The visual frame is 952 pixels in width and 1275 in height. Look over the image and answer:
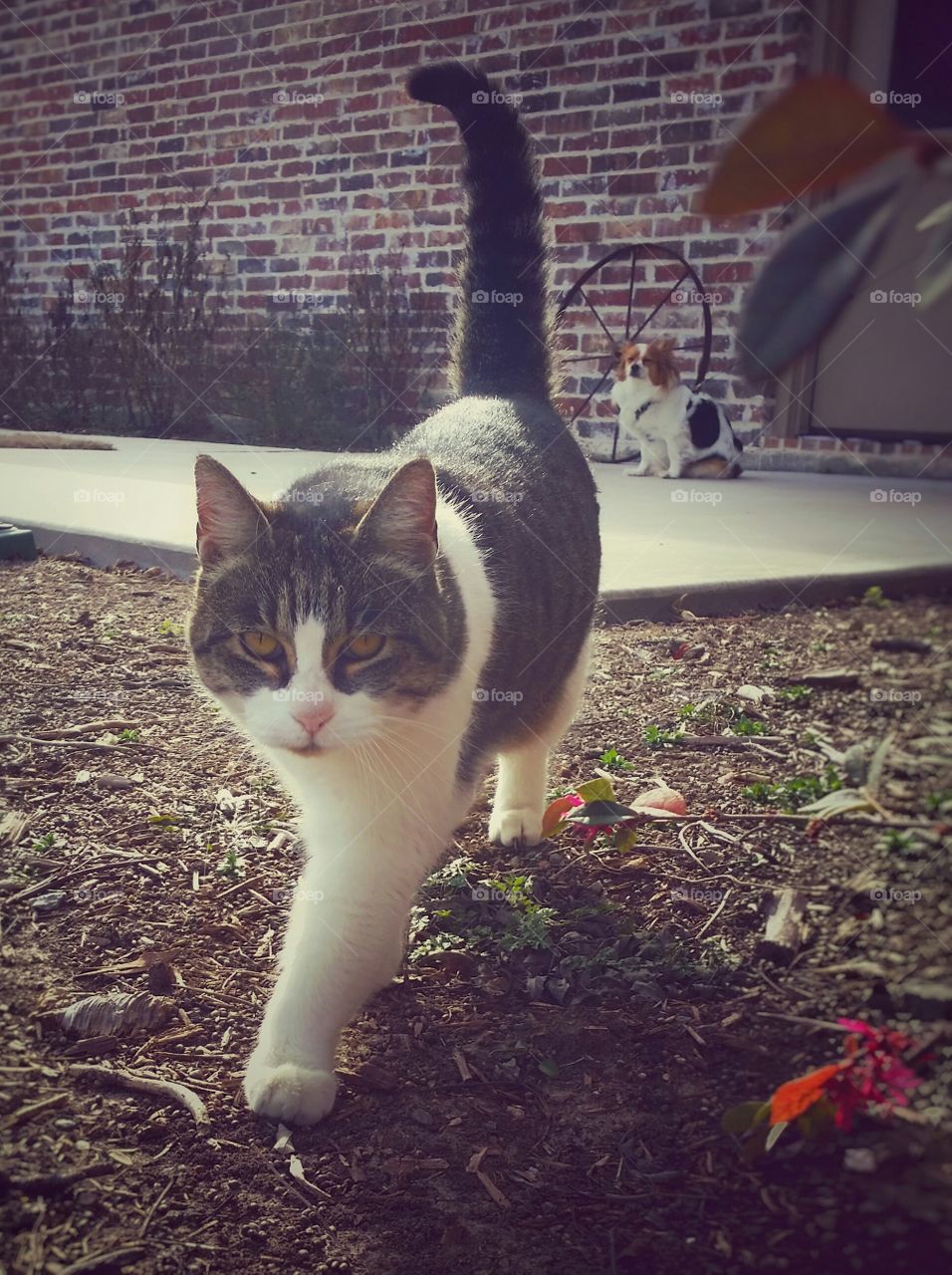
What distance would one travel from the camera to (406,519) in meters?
1.32

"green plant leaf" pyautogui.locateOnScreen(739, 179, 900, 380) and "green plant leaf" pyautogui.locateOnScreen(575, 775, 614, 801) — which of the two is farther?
"green plant leaf" pyautogui.locateOnScreen(575, 775, 614, 801)

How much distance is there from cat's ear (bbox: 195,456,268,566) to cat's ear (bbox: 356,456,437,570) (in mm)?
146

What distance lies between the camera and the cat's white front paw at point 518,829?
1.70 m

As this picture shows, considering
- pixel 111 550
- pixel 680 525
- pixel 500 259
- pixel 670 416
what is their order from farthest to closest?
pixel 670 416 < pixel 680 525 < pixel 111 550 < pixel 500 259

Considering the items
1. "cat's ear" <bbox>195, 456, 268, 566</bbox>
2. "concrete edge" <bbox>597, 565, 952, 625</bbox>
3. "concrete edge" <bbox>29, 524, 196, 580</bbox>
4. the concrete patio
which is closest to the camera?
the concrete patio

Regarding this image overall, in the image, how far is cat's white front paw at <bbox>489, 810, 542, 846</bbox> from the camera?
5.57ft

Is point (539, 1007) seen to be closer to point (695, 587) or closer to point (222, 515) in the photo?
point (222, 515)

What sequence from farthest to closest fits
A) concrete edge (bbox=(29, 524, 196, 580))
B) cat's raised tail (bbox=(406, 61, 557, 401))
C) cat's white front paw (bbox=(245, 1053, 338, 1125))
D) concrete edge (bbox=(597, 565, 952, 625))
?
concrete edge (bbox=(29, 524, 196, 580))
cat's raised tail (bbox=(406, 61, 557, 401))
concrete edge (bbox=(597, 565, 952, 625))
cat's white front paw (bbox=(245, 1053, 338, 1125))

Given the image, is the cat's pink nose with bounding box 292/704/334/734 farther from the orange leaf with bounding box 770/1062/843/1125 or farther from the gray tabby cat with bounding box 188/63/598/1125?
the orange leaf with bounding box 770/1062/843/1125

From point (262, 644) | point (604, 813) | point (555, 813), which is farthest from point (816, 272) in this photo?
point (555, 813)

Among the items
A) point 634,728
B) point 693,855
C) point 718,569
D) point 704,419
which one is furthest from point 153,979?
point 704,419

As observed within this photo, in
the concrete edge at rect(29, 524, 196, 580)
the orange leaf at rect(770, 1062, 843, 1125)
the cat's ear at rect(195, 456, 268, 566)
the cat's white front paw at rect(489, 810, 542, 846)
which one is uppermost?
the cat's ear at rect(195, 456, 268, 566)

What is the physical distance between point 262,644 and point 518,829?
1.94 ft

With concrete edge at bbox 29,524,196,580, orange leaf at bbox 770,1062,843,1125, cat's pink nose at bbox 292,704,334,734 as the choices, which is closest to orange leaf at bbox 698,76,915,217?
orange leaf at bbox 770,1062,843,1125
